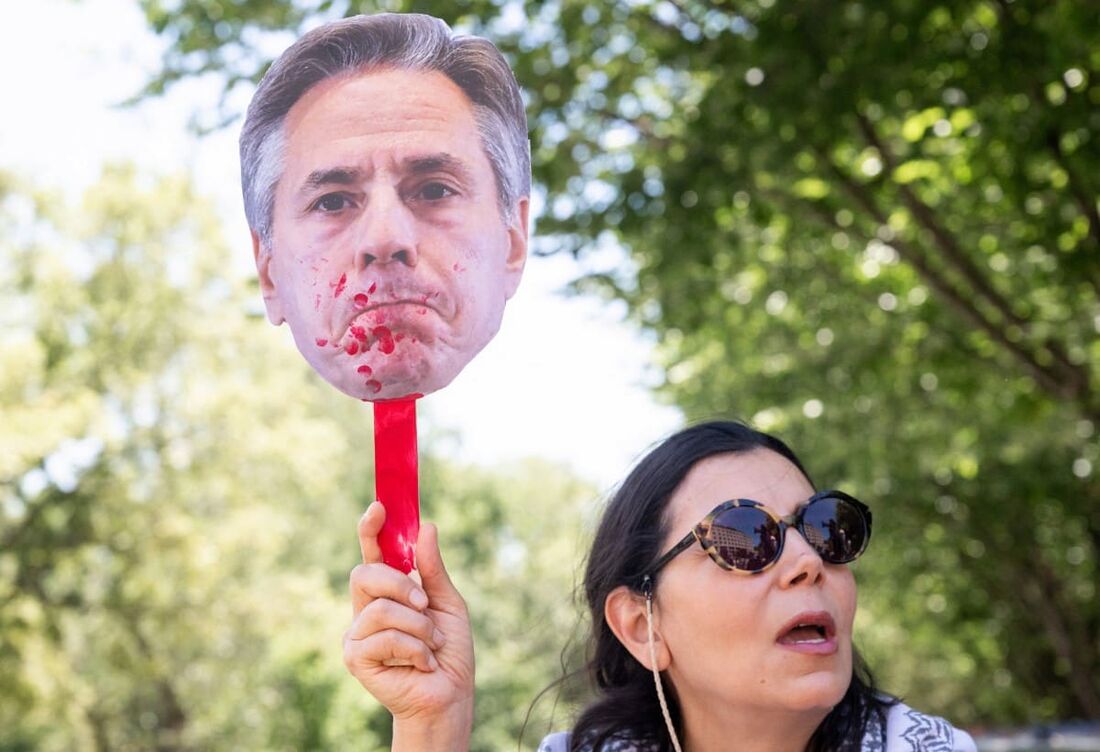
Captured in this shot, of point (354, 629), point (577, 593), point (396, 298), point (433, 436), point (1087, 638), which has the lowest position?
point (433, 436)

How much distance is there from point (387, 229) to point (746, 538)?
0.75 m

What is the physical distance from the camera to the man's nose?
7.23 ft

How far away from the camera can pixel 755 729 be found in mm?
2379

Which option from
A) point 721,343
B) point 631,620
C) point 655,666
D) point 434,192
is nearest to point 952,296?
point 721,343

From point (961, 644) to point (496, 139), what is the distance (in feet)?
63.9

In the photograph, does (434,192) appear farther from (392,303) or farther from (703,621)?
(703,621)

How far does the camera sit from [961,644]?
806 inches

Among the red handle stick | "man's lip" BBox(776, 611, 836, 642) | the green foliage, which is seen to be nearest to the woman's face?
"man's lip" BBox(776, 611, 836, 642)

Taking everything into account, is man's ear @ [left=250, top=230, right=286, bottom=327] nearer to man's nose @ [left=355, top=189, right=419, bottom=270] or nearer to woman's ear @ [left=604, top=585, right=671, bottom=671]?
man's nose @ [left=355, top=189, right=419, bottom=270]

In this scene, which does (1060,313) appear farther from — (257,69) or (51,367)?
(51,367)

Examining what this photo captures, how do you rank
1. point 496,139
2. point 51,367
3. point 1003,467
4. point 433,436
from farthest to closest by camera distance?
1. point 433,436
2. point 51,367
3. point 1003,467
4. point 496,139

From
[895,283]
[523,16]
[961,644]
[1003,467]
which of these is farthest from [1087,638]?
[523,16]

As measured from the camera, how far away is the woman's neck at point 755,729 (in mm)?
2354

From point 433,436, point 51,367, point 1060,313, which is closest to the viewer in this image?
point 1060,313
